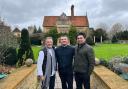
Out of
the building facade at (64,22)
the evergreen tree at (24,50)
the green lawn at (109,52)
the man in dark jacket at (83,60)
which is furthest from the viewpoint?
the building facade at (64,22)

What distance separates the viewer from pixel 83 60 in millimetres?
7508

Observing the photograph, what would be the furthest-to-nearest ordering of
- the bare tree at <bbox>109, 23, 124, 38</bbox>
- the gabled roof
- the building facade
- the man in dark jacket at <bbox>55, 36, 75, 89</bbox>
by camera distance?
the bare tree at <bbox>109, 23, 124, 38</bbox>
the gabled roof
the building facade
the man in dark jacket at <bbox>55, 36, 75, 89</bbox>

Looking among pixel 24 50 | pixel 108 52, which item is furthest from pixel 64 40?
pixel 108 52

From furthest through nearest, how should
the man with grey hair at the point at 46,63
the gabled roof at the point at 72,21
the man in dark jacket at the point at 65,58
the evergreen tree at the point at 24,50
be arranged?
the gabled roof at the point at 72,21, the evergreen tree at the point at 24,50, the man in dark jacket at the point at 65,58, the man with grey hair at the point at 46,63

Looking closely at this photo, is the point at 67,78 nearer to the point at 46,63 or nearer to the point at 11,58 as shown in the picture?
the point at 46,63

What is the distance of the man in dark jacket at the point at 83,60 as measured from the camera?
742 centimetres

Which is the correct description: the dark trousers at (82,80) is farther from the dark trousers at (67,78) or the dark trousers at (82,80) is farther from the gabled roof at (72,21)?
the gabled roof at (72,21)

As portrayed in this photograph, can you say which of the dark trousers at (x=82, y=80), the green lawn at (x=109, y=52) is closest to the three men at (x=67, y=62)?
the dark trousers at (x=82, y=80)

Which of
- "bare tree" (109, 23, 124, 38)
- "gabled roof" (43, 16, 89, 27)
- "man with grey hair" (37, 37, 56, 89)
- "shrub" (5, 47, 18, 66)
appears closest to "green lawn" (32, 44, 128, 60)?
"shrub" (5, 47, 18, 66)

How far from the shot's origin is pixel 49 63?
7.40 metres

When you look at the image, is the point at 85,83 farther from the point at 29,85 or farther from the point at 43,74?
the point at 29,85

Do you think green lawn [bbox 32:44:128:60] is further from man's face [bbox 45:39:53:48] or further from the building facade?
the building facade

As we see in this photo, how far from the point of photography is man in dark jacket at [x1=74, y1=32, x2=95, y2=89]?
7.42 metres

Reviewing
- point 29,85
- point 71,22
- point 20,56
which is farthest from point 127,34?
point 29,85
